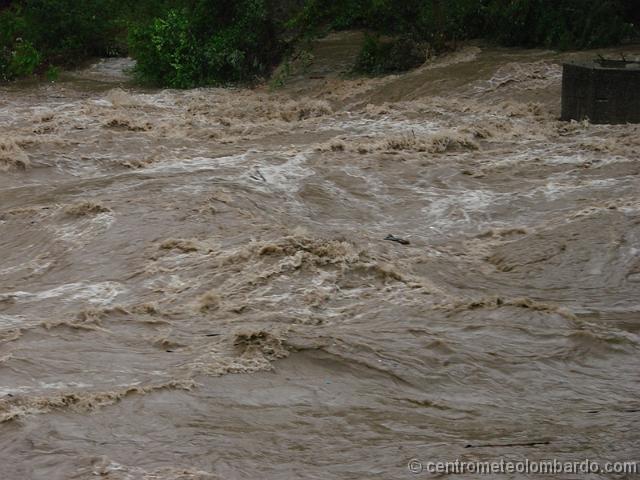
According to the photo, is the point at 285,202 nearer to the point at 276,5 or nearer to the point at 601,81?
the point at 601,81

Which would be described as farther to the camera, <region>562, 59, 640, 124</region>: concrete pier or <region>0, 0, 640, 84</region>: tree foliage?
<region>0, 0, 640, 84</region>: tree foliage

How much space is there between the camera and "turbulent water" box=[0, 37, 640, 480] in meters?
5.06

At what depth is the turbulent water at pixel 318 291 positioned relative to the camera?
506 cm

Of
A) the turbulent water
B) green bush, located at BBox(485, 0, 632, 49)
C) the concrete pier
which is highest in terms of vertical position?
green bush, located at BBox(485, 0, 632, 49)

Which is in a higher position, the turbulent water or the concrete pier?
the concrete pier

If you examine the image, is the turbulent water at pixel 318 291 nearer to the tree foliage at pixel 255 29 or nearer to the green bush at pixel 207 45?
the tree foliage at pixel 255 29

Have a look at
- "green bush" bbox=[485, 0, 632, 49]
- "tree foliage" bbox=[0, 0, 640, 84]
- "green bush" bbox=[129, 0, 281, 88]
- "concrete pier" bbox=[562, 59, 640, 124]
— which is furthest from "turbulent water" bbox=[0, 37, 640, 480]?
"green bush" bbox=[129, 0, 281, 88]

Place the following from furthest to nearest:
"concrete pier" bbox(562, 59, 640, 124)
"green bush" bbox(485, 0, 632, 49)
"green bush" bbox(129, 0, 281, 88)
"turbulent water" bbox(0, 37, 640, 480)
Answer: "green bush" bbox(129, 0, 281, 88) < "green bush" bbox(485, 0, 632, 49) < "concrete pier" bbox(562, 59, 640, 124) < "turbulent water" bbox(0, 37, 640, 480)

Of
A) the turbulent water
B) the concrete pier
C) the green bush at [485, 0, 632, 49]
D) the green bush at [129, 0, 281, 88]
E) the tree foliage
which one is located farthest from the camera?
the green bush at [129, 0, 281, 88]

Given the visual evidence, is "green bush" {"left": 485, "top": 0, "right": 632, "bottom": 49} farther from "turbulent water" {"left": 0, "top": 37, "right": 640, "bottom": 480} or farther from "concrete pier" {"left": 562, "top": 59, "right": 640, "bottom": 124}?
"concrete pier" {"left": 562, "top": 59, "right": 640, "bottom": 124}

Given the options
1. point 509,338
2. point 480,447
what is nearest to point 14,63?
point 509,338

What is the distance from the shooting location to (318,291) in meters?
7.45

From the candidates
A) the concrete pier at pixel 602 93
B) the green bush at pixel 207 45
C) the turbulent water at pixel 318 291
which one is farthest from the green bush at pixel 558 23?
the green bush at pixel 207 45

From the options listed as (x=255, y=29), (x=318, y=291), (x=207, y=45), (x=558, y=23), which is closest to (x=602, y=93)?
(x=558, y=23)
